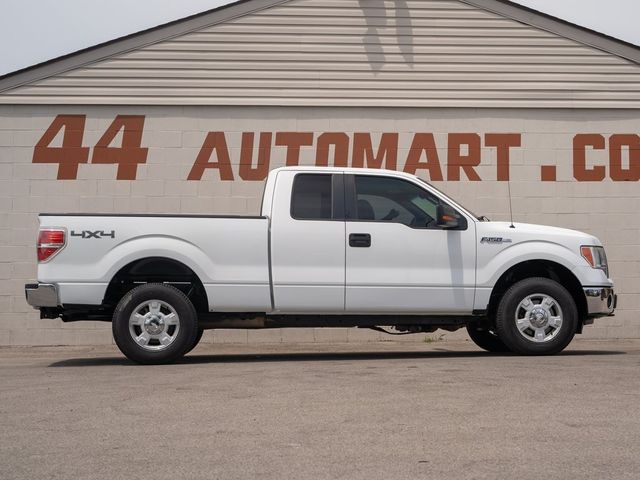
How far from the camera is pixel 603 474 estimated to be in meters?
4.72

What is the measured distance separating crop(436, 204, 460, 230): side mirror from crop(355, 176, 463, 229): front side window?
89 mm

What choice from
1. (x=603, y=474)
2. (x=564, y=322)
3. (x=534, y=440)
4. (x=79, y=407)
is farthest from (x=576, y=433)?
(x=564, y=322)

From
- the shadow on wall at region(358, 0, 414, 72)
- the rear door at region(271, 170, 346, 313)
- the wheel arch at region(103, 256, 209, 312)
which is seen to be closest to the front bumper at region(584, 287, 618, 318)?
the rear door at region(271, 170, 346, 313)

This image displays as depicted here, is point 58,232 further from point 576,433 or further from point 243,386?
point 576,433

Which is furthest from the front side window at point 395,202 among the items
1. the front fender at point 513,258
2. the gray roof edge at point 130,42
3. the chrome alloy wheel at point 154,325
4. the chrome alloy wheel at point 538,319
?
the gray roof edge at point 130,42

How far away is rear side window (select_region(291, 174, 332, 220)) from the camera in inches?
394

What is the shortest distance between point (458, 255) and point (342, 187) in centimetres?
138

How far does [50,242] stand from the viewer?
31.8 feet

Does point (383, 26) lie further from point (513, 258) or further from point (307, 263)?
point (307, 263)

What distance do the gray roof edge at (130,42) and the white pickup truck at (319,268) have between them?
5347mm

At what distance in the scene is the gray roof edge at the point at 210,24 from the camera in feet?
47.8

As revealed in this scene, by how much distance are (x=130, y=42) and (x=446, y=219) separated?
22.5 feet

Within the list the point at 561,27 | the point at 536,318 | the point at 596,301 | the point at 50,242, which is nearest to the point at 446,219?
the point at 536,318

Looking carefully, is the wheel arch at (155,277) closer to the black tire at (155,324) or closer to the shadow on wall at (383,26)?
the black tire at (155,324)
